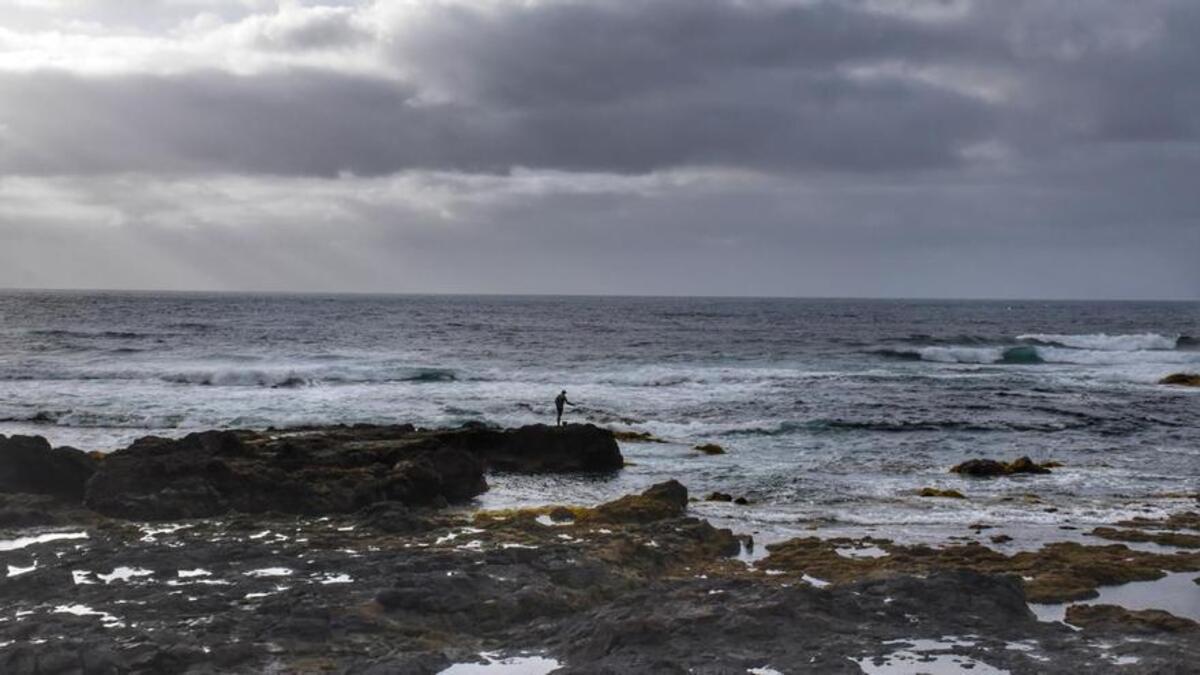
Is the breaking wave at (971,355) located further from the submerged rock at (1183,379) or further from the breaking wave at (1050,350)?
the submerged rock at (1183,379)

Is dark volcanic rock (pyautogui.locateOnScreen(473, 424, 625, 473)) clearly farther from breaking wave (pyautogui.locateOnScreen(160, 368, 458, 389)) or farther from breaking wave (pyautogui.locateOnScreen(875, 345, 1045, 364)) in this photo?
breaking wave (pyautogui.locateOnScreen(875, 345, 1045, 364))

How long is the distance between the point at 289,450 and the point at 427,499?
3.73 m

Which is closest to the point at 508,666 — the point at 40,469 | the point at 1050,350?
the point at 40,469

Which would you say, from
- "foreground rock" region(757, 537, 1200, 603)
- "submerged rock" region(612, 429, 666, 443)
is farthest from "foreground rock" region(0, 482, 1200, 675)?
"submerged rock" region(612, 429, 666, 443)

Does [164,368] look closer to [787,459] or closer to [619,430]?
[619,430]

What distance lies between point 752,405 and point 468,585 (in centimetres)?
2925

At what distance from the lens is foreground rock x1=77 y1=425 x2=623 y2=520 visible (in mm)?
18531

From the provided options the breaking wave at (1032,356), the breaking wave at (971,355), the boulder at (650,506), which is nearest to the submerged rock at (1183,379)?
the breaking wave at (1032,356)

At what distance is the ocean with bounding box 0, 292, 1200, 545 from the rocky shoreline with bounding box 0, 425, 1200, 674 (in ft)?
8.71

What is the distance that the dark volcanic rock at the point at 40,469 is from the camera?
19.5 metres

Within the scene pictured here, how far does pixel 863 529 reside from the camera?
18.6 m

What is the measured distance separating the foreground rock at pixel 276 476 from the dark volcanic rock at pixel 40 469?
80cm

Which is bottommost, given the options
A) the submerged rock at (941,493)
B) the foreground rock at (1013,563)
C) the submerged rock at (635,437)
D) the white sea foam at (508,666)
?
the submerged rock at (635,437)

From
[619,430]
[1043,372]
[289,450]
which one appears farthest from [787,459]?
[1043,372]
